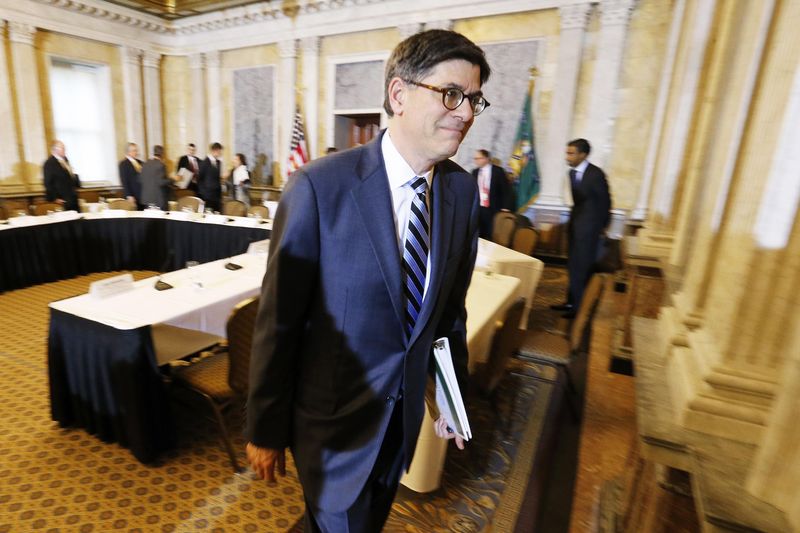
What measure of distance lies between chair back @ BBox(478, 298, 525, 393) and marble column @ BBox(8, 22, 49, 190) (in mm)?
11497

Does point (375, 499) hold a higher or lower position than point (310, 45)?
lower

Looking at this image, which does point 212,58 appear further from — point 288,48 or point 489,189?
point 489,189

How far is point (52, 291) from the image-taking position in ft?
16.8

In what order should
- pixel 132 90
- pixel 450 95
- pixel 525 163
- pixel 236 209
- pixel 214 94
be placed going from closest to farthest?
pixel 450 95 → pixel 236 209 → pixel 525 163 → pixel 132 90 → pixel 214 94

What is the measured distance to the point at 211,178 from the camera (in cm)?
856

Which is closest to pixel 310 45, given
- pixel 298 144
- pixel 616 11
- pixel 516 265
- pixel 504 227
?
pixel 298 144

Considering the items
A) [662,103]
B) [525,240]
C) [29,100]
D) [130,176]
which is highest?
[662,103]

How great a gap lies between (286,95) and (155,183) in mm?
4129

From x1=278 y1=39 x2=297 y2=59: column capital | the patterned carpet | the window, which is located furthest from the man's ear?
the window

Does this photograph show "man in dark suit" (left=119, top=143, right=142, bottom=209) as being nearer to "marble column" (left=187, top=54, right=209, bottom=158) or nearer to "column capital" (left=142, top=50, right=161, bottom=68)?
"marble column" (left=187, top=54, right=209, bottom=158)

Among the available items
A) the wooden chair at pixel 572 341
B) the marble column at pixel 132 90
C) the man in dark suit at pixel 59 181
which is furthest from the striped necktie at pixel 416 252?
the marble column at pixel 132 90

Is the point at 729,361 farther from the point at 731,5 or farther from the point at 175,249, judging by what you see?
the point at 175,249

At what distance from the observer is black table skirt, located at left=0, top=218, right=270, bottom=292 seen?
508 centimetres

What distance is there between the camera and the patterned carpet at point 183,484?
201 cm
